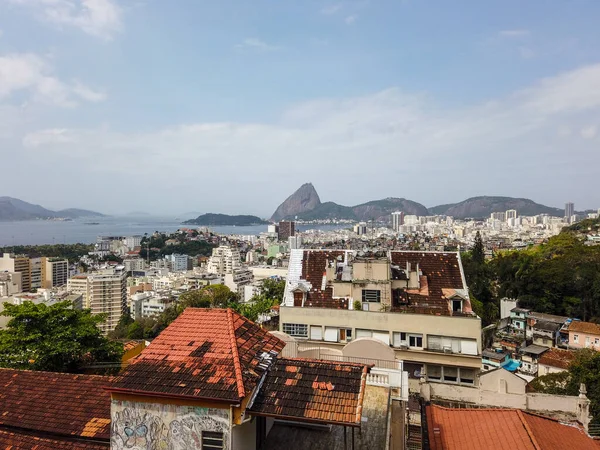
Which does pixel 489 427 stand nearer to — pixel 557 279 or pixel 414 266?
pixel 414 266

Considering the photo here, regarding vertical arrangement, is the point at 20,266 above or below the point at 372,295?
below

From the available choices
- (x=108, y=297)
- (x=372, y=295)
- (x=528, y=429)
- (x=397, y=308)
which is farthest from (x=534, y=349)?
(x=108, y=297)

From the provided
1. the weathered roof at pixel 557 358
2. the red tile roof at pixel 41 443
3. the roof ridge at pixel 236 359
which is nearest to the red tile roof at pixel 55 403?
the red tile roof at pixel 41 443

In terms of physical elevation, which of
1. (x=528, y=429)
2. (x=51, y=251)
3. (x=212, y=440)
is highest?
(x=212, y=440)

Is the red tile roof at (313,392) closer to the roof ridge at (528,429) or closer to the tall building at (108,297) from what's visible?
the roof ridge at (528,429)

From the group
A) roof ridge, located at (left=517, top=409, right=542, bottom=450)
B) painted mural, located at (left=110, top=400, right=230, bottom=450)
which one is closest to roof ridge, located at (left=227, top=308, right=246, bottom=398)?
painted mural, located at (left=110, top=400, right=230, bottom=450)

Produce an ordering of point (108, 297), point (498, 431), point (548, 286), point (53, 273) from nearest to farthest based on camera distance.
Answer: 1. point (498, 431)
2. point (548, 286)
3. point (108, 297)
4. point (53, 273)

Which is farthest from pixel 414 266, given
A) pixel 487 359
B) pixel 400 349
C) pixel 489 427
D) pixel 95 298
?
pixel 95 298

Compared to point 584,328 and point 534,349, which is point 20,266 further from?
point 584,328
